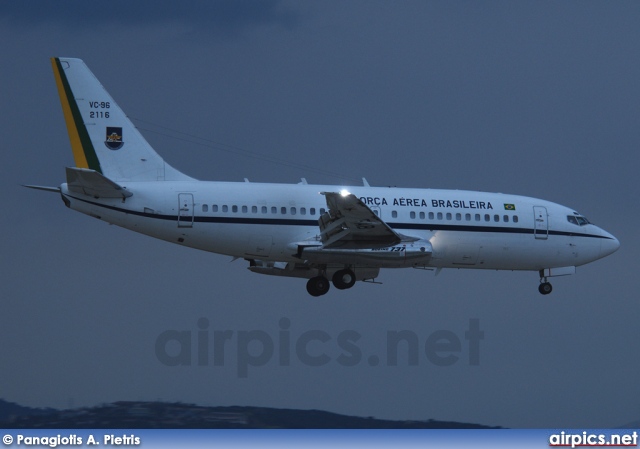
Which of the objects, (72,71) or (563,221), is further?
(563,221)

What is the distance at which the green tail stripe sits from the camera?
60469 millimetres

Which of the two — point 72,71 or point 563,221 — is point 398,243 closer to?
point 563,221

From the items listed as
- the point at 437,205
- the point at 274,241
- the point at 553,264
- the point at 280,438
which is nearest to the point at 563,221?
the point at 553,264

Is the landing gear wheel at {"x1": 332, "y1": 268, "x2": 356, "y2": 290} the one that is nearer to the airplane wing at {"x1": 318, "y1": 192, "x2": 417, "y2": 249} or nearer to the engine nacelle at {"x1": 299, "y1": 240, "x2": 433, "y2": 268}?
the engine nacelle at {"x1": 299, "y1": 240, "x2": 433, "y2": 268}

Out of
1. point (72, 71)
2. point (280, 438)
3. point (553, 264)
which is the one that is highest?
point (72, 71)

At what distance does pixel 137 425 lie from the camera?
188 feet

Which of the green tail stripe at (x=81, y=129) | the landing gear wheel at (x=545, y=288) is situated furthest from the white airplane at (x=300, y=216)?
the landing gear wheel at (x=545, y=288)

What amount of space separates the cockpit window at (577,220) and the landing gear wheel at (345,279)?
413 inches

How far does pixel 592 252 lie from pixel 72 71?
2447 cm

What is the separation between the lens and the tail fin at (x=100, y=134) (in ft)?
198

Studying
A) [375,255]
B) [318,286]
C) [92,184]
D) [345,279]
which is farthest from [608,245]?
[92,184]

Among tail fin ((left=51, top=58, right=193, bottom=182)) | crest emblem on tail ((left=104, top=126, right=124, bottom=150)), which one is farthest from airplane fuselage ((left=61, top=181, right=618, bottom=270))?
crest emblem on tail ((left=104, top=126, right=124, bottom=150))

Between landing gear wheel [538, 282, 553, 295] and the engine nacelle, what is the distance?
7.20m

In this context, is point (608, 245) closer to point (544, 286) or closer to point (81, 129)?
point (544, 286)
